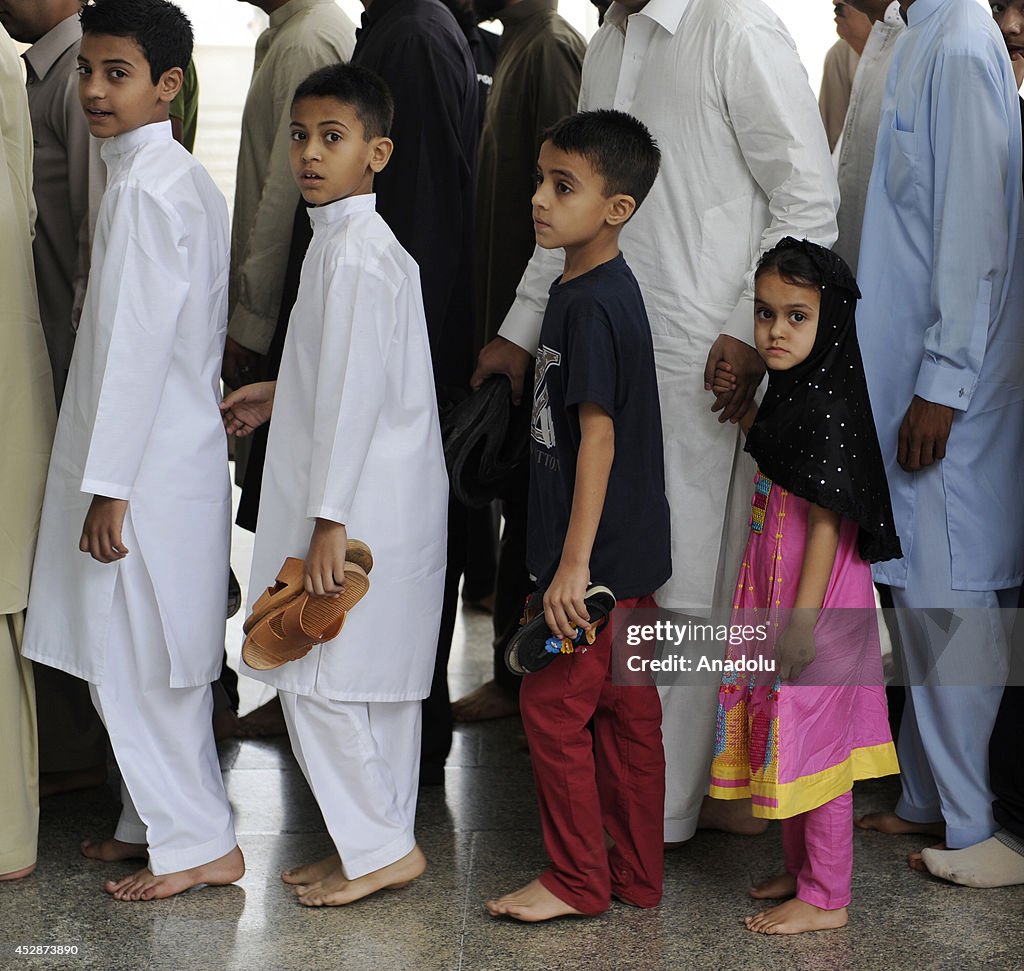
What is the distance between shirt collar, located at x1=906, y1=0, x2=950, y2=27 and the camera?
7.89 ft

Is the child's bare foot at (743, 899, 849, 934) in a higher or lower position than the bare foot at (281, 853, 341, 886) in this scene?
higher

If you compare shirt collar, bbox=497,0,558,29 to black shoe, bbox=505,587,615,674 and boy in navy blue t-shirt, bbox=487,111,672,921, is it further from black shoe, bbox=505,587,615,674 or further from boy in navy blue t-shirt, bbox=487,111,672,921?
black shoe, bbox=505,587,615,674

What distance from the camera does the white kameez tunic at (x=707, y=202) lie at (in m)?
2.29

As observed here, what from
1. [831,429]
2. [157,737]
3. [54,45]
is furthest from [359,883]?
[54,45]

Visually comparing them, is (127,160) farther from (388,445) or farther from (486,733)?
(486,733)

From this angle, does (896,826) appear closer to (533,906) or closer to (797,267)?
(533,906)

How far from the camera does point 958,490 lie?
95.1 inches

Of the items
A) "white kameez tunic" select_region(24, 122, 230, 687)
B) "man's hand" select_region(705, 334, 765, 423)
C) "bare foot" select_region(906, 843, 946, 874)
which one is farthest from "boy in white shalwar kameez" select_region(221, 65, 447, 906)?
"bare foot" select_region(906, 843, 946, 874)

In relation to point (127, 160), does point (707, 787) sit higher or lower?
lower

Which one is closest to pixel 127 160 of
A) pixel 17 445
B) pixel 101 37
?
pixel 101 37

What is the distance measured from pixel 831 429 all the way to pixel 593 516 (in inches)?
15.5

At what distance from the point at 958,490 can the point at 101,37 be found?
1.64 m

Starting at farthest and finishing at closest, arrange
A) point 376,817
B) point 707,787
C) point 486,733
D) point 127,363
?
point 486,733, point 707,787, point 376,817, point 127,363

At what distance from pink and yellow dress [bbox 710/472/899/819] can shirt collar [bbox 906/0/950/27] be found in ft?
2.94
